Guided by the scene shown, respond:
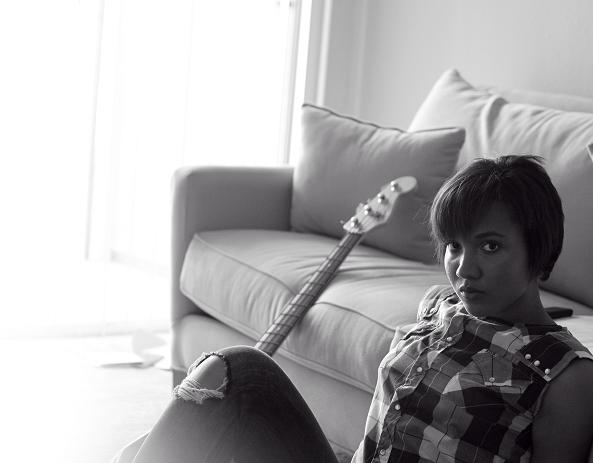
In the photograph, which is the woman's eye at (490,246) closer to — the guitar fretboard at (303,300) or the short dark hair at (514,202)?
the short dark hair at (514,202)

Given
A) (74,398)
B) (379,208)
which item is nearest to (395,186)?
(379,208)

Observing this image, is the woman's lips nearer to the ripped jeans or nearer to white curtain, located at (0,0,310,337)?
the ripped jeans

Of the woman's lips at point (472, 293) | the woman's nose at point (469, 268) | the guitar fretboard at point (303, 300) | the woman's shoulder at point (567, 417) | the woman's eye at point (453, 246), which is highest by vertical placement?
the woman's eye at point (453, 246)

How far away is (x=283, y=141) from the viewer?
3.79 metres

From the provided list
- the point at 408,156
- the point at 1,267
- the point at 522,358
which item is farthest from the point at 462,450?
the point at 1,267

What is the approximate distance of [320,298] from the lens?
2.12 meters

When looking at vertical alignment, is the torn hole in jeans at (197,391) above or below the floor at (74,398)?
above

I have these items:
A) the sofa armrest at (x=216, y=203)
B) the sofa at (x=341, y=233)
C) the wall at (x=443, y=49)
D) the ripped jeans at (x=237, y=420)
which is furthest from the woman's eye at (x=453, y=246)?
the wall at (x=443, y=49)

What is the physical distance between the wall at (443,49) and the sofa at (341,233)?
0.25m

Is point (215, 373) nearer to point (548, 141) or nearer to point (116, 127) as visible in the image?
point (548, 141)

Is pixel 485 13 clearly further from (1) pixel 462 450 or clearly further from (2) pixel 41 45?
(1) pixel 462 450

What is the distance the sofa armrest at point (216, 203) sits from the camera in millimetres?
2635

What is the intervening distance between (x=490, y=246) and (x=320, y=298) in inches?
37.9

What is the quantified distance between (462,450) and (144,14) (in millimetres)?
2719
